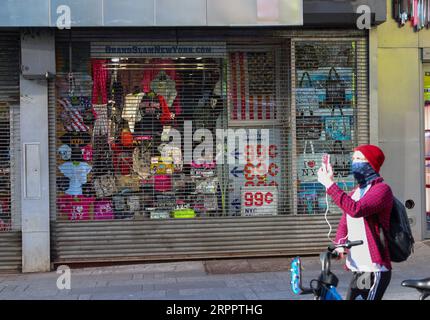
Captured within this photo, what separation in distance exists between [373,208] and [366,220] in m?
0.17

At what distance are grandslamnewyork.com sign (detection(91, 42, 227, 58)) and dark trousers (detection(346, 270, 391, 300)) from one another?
573 centimetres

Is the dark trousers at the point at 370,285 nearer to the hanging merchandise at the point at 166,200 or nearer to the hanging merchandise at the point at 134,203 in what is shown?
the hanging merchandise at the point at 166,200

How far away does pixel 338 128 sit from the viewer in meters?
9.80

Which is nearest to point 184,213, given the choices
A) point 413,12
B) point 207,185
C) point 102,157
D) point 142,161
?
point 207,185

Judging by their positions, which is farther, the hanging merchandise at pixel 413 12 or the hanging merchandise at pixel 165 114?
the hanging merchandise at pixel 413 12

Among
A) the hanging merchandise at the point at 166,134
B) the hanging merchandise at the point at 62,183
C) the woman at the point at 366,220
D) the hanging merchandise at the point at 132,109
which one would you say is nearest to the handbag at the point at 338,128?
the hanging merchandise at the point at 166,134

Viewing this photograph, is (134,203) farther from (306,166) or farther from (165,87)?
(306,166)

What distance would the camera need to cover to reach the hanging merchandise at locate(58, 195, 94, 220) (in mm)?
9250

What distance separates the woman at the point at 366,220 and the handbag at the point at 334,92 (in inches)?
Answer: 208

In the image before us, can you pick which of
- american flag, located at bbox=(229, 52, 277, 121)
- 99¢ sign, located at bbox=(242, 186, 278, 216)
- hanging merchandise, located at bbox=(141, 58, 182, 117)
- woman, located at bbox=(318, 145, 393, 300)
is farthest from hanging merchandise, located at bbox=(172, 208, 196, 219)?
woman, located at bbox=(318, 145, 393, 300)

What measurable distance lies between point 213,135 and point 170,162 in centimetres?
83

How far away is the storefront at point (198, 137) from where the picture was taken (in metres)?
9.29

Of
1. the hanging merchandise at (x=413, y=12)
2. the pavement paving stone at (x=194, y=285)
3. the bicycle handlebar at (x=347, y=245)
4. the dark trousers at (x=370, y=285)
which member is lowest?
the pavement paving stone at (x=194, y=285)
